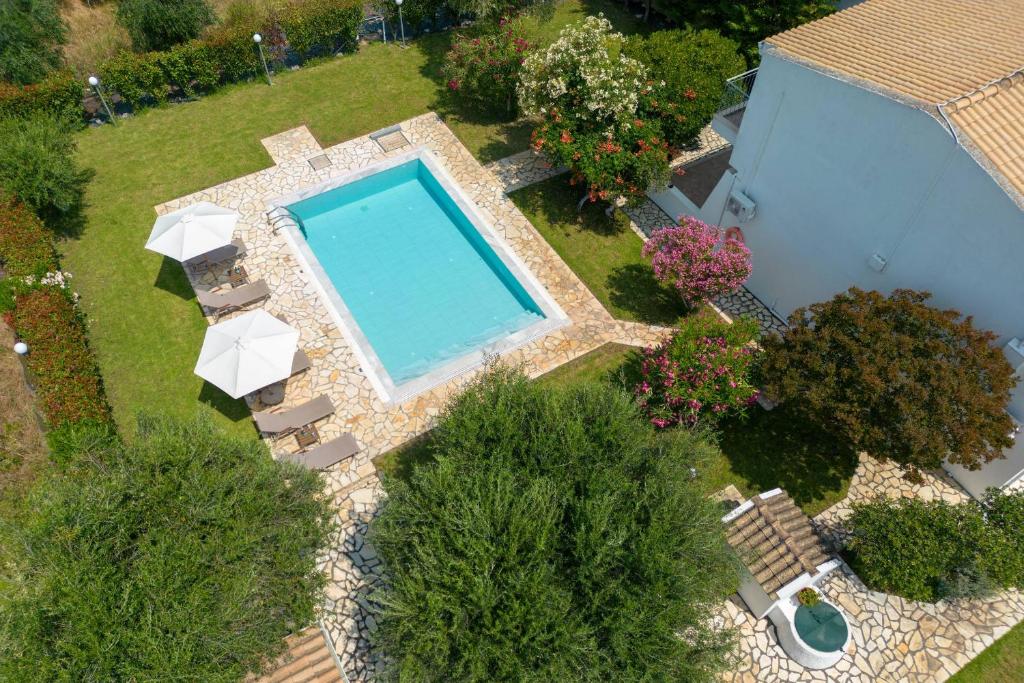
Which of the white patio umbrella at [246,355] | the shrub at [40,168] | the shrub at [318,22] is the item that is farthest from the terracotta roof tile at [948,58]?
the shrub at [40,168]

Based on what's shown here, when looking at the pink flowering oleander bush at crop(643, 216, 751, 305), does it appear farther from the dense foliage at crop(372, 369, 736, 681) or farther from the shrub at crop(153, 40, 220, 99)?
the shrub at crop(153, 40, 220, 99)

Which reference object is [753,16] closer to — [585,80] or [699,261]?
[585,80]

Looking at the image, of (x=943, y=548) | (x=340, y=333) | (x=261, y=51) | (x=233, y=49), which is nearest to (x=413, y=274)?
(x=340, y=333)

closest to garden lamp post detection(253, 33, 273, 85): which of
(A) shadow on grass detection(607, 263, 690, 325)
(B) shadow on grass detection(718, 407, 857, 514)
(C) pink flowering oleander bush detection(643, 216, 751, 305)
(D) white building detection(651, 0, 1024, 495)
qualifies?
(A) shadow on grass detection(607, 263, 690, 325)

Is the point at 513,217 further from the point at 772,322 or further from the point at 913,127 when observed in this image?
the point at 913,127

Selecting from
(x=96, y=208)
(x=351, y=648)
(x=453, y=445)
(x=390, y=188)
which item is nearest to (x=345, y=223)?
(x=390, y=188)

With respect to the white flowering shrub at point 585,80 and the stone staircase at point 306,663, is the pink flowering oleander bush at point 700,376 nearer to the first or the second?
the white flowering shrub at point 585,80
